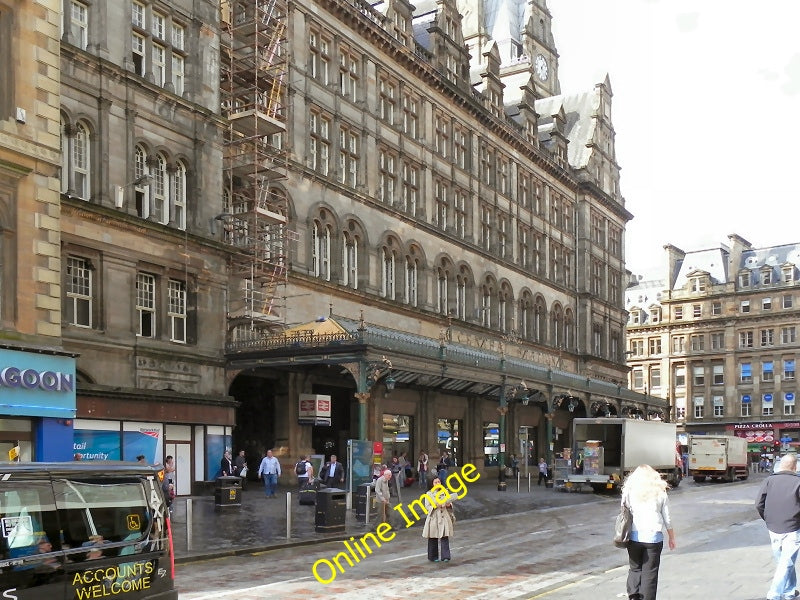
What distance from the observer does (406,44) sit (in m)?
50.7

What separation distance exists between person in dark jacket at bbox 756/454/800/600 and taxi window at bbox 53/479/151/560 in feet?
23.6

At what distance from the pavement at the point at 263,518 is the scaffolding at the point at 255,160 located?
7.09 m

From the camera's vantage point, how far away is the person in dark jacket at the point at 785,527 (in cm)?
1170

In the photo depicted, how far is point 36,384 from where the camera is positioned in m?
23.9

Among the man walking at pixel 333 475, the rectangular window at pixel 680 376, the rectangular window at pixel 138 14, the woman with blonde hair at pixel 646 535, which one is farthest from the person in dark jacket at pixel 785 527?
the rectangular window at pixel 680 376

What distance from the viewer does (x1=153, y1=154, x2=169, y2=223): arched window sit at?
33312 mm

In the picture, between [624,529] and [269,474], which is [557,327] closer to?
[269,474]

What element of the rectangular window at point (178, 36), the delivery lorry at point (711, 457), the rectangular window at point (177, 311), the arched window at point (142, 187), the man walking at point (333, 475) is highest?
the rectangular window at point (178, 36)

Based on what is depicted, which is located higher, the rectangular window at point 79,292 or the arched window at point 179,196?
the arched window at point 179,196

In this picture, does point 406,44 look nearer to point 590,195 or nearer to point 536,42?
point 590,195

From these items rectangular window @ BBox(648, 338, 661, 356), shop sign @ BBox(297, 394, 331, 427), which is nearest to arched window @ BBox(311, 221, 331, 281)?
shop sign @ BBox(297, 394, 331, 427)

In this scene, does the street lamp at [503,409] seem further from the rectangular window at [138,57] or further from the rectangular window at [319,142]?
the rectangular window at [138,57]

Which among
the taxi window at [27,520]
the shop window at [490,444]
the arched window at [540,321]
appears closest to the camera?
the taxi window at [27,520]

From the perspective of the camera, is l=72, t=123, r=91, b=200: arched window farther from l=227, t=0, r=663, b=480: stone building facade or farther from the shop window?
the shop window
